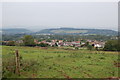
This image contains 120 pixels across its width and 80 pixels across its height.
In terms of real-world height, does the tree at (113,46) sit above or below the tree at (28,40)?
below

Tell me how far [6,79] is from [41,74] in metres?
1.47

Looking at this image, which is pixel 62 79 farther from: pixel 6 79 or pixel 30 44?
pixel 30 44

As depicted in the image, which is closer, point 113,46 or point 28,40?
point 113,46

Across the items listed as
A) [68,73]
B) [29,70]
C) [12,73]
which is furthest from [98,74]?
[12,73]

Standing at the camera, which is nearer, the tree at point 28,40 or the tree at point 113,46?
the tree at point 113,46

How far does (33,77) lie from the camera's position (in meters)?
6.33

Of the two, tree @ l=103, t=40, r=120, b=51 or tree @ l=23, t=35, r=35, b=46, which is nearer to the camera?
tree @ l=103, t=40, r=120, b=51

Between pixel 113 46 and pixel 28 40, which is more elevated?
pixel 28 40

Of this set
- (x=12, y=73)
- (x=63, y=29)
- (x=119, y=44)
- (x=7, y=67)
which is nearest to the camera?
(x=12, y=73)

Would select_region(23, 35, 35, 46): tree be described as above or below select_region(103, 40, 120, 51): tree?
above

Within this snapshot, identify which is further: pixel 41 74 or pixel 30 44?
pixel 30 44

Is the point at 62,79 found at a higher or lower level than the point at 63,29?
lower

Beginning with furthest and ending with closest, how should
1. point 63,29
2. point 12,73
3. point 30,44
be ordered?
1. point 63,29
2. point 30,44
3. point 12,73

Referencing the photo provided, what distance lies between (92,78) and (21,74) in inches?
118
